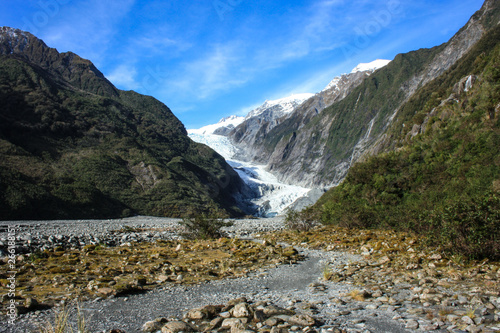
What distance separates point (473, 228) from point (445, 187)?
9.04 m

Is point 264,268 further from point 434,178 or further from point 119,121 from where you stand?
point 119,121

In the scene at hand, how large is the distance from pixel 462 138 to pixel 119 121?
216 ft

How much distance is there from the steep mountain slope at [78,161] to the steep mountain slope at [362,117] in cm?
4981

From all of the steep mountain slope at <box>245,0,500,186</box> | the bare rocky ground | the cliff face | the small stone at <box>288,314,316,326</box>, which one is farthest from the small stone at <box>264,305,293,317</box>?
the cliff face

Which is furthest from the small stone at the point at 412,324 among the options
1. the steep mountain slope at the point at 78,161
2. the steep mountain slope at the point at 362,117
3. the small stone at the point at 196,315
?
the steep mountain slope at the point at 362,117

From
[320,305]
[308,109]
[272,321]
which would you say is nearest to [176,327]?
[272,321]

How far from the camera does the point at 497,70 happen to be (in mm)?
20922

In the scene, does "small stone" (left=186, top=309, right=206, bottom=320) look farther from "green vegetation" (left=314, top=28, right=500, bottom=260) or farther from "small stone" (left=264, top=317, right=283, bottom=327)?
"green vegetation" (left=314, top=28, right=500, bottom=260)

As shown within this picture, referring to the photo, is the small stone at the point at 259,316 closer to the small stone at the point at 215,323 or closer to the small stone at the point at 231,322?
the small stone at the point at 231,322

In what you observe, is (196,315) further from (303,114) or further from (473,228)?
(303,114)

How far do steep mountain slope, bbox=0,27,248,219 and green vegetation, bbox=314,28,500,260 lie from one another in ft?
93.6

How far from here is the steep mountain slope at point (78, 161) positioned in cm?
3173

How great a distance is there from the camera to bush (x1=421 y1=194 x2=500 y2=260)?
21.0 feet

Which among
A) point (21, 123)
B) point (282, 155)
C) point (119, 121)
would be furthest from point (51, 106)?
point (282, 155)
